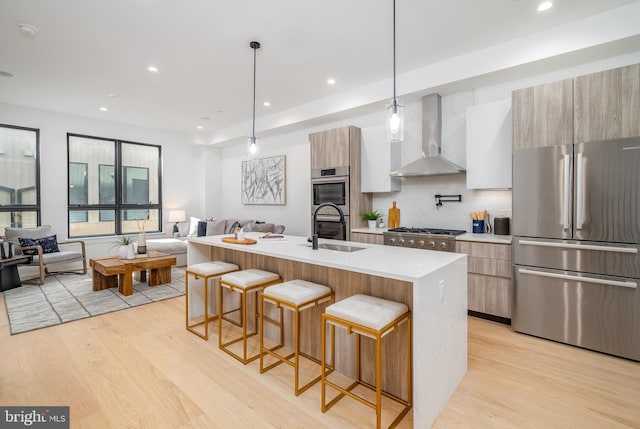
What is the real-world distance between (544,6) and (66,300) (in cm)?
601

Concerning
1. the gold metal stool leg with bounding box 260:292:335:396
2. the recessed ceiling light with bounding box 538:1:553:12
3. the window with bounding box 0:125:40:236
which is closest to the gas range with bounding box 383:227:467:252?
the gold metal stool leg with bounding box 260:292:335:396

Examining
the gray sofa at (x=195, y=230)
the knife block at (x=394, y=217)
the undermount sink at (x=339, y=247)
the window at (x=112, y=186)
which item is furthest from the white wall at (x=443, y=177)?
the window at (x=112, y=186)

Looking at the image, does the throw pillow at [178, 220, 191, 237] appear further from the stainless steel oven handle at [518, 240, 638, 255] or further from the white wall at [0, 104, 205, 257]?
the stainless steel oven handle at [518, 240, 638, 255]

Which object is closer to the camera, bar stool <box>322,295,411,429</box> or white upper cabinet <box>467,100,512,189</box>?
bar stool <box>322,295,411,429</box>

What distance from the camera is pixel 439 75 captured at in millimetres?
3568

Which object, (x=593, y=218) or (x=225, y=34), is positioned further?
(x=225, y=34)

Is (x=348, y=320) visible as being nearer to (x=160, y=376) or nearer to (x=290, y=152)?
(x=160, y=376)

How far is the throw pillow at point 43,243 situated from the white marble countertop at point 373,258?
412cm

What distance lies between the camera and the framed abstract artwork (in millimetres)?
6103

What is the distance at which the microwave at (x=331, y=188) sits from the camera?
14.5 ft

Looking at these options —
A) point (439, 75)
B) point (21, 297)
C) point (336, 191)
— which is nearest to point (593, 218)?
point (439, 75)

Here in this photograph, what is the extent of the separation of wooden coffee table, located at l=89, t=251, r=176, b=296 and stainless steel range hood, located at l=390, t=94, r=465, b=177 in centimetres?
367

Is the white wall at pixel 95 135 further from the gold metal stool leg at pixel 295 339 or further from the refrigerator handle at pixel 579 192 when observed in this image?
the refrigerator handle at pixel 579 192

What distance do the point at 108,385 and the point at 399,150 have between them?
4.01 meters
